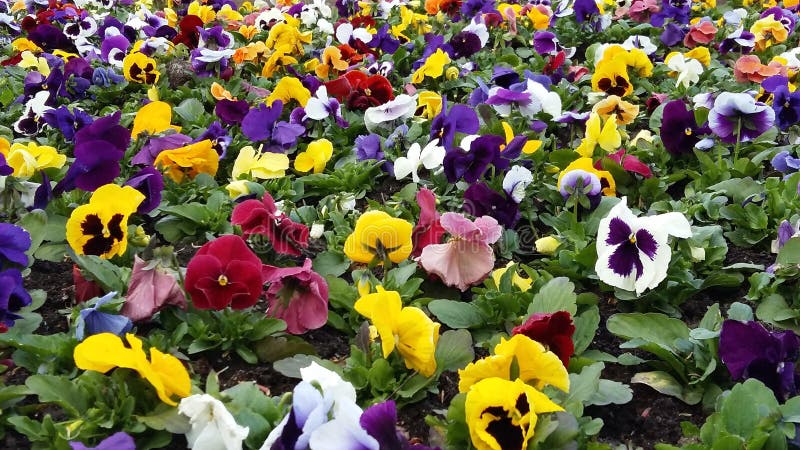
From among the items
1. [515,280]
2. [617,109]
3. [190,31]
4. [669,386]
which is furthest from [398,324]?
[190,31]

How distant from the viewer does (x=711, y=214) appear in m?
2.73

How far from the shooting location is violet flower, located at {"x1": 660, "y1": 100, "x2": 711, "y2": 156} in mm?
3094

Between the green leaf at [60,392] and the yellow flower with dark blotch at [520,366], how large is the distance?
2.63ft

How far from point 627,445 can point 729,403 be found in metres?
0.27

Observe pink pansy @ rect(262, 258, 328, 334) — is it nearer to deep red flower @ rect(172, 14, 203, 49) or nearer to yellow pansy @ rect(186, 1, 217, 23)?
deep red flower @ rect(172, 14, 203, 49)

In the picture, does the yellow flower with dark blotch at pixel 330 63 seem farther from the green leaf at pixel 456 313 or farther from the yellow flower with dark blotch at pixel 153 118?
the green leaf at pixel 456 313

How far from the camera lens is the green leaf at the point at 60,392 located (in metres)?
1.74

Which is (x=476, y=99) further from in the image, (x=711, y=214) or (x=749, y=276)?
(x=749, y=276)

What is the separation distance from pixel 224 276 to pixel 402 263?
2.33 feet

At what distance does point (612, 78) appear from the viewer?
367cm

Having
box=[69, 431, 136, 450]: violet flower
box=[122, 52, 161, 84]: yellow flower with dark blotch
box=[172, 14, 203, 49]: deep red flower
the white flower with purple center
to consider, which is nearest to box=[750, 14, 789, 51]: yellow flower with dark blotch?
the white flower with purple center

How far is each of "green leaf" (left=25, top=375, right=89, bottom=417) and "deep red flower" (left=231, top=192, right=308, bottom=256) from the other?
0.69 m

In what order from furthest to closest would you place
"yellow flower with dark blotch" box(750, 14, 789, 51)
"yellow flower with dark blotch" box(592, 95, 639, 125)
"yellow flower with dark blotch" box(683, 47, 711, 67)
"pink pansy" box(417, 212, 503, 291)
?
"yellow flower with dark blotch" box(750, 14, 789, 51) < "yellow flower with dark blotch" box(683, 47, 711, 67) < "yellow flower with dark blotch" box(592, 95, 639, 125) < "pink pansy" box(417, 212, 503, 291)

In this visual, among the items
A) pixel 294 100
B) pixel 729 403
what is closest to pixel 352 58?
pixel 294 100
